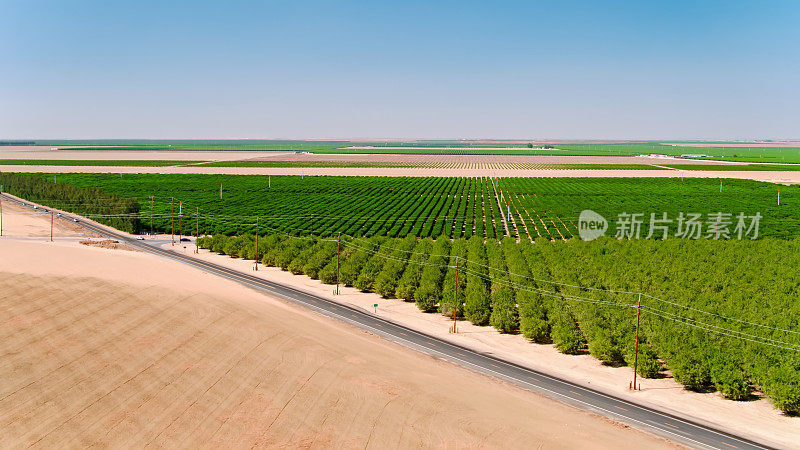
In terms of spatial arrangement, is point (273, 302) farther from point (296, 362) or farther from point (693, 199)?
point (693, 199)

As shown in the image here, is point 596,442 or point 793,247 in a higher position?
point 793,247

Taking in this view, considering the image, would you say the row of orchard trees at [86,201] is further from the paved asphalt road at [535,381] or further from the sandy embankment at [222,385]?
the sandy embankment at [222,385]

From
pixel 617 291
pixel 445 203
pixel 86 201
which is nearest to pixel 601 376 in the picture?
pixel 617 291

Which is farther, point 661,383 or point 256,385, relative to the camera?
point 661,383

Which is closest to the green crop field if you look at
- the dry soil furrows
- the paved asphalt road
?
the paved asphalt road

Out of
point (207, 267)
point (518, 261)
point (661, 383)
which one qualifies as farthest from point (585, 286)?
point (207, 267)

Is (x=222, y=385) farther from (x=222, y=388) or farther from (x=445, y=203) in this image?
(x=445, y=203)
